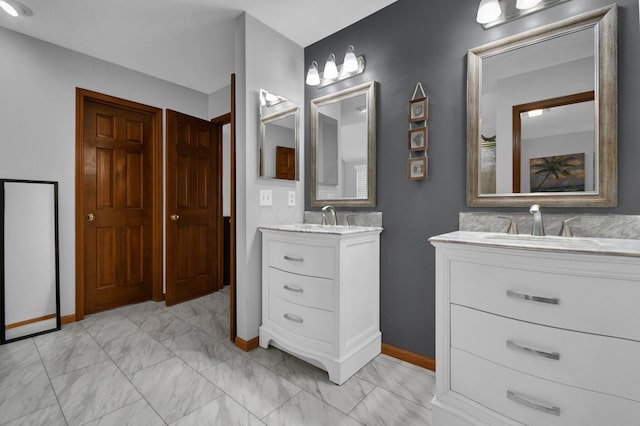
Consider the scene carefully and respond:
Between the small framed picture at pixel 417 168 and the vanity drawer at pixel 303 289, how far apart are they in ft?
2.85

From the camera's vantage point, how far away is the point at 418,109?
1.87 metres

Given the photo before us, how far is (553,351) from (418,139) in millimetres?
1303

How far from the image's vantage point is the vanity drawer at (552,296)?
0.94m

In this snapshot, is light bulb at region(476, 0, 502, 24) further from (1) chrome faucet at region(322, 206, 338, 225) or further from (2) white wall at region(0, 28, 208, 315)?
(2) white wall at region(0, 28, 208, 315)

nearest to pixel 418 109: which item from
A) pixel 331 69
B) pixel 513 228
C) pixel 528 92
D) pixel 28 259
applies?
pixel 528 92

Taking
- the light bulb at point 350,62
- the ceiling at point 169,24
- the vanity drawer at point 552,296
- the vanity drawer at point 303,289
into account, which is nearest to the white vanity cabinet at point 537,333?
the vanity drawer at point 552,296

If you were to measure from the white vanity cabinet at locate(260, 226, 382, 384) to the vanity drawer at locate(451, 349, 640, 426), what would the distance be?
654 mm

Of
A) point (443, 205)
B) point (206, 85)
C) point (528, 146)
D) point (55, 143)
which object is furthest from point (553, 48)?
point (55, 143)

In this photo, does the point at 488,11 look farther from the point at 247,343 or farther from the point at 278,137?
the point at 247,343

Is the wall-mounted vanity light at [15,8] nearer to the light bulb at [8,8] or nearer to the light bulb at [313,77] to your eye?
the light bulb at [8,8]

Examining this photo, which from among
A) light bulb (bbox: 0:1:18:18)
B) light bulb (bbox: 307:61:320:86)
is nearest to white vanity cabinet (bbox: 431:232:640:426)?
light bulb (bbox: 307:61:320:86)

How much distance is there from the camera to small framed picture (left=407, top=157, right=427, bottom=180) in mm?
1836

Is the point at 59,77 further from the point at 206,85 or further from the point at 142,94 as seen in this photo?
the point at 206,85

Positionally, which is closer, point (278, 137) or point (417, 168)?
point (417, 168)
